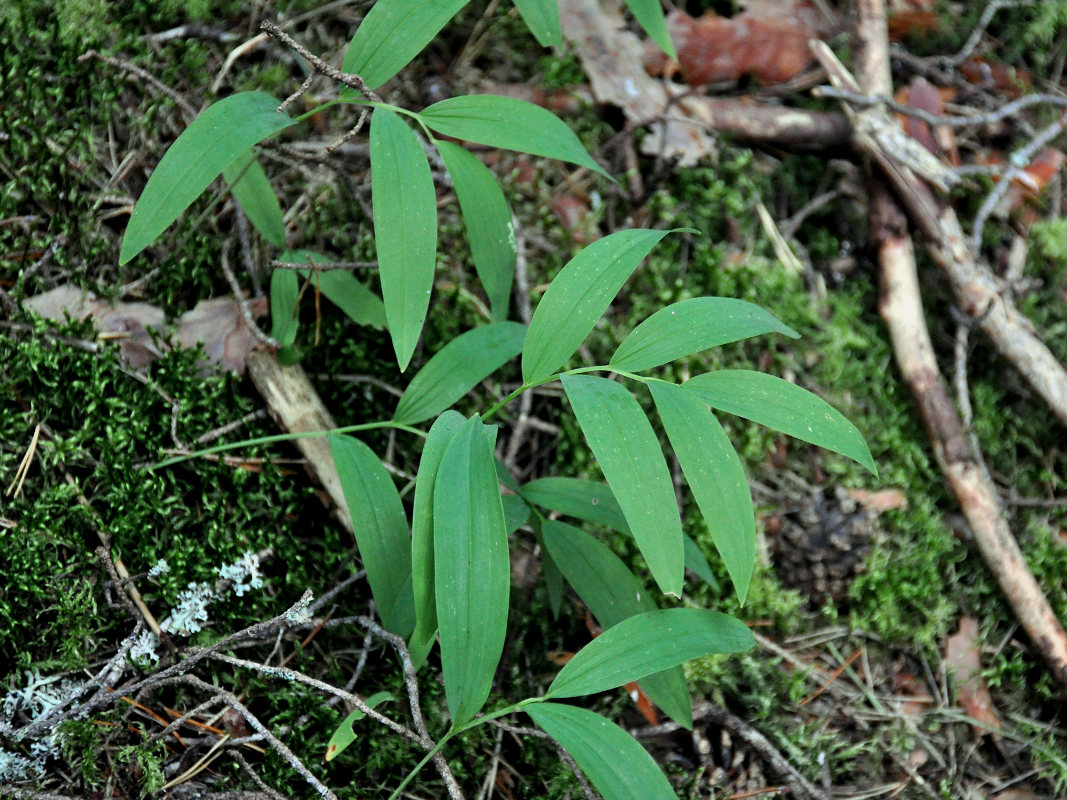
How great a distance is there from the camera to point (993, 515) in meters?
2.09

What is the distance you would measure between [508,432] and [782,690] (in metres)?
0.91

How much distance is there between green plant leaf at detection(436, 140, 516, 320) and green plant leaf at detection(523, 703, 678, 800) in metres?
0.85

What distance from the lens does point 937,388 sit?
2.23 m

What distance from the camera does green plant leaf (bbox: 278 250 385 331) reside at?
1810 mm

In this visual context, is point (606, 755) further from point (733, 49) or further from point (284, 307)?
point (733, 49)

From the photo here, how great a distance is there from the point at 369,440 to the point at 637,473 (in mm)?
Answer: 835

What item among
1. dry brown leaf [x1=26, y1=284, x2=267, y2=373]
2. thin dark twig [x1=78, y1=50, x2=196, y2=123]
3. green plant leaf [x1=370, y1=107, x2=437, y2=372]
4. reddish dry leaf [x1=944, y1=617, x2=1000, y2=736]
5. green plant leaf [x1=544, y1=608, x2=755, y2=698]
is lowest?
reddish dry leaf [x1=944, y1=617, x2=1000, y2=736]

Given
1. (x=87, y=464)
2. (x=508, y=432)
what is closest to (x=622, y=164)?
(x=508, y=432)

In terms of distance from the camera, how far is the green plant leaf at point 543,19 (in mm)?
1769

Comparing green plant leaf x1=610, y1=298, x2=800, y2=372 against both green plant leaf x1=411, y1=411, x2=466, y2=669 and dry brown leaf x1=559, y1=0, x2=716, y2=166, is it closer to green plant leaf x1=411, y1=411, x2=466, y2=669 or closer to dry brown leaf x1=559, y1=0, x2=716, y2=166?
green plant leaf x1=411, y1=411, x2=466, y2=669

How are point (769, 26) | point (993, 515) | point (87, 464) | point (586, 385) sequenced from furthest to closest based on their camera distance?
point (769, 26), point (993, 515), point (87, 464), point (586, 385)

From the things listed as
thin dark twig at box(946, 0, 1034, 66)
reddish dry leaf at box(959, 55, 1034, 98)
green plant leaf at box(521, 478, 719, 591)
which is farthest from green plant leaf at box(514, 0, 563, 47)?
reddish dry leaf at box(959, 55, 1034, 98)

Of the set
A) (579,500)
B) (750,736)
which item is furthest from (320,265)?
(750,736)

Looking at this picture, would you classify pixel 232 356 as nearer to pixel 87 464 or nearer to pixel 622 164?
pixel 87 464
